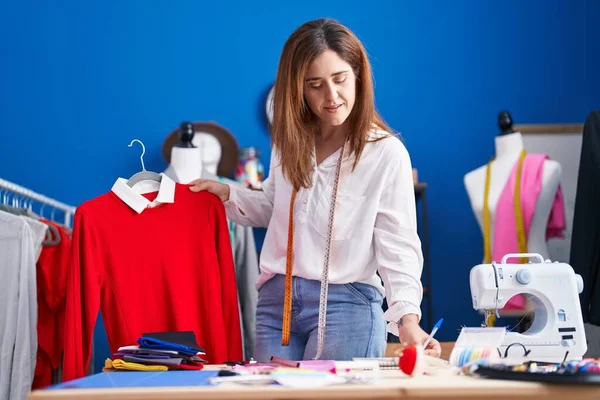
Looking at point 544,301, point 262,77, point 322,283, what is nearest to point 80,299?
point 322,283

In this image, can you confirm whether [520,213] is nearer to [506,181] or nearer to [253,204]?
[506,181]

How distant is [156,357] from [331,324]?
470 millimetres

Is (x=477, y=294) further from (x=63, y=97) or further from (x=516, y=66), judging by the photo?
(x=63, y=97)

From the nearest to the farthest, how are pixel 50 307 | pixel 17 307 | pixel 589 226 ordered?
pixel 17 307 → pixel 50 307 → pixel 589 226

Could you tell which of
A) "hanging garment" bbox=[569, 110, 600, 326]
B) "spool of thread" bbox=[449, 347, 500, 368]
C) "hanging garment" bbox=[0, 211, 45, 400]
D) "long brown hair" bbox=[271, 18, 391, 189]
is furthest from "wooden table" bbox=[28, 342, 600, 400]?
"hanging garment" bbox=[569, 110, 600, 326]

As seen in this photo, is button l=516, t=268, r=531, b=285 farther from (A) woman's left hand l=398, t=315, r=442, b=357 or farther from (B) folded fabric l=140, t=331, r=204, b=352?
(B) folded fabric l=140, t=331, r=204, b=352

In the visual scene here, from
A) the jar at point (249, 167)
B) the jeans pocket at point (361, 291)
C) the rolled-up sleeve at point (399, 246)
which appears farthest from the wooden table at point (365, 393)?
the jar at point (249, 167)

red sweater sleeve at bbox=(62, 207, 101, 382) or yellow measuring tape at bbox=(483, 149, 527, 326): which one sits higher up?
yellow measuring tape at bbox=(483, 149, 527, 326)

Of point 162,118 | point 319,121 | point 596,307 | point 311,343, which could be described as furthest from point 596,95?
point 311,343

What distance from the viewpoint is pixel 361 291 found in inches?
88.4

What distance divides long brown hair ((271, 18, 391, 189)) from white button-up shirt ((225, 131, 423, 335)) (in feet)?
0.16

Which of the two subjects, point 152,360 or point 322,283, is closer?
point 152,360

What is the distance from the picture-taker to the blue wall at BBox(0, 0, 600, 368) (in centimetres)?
461

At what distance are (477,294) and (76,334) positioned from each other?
1.19 m
